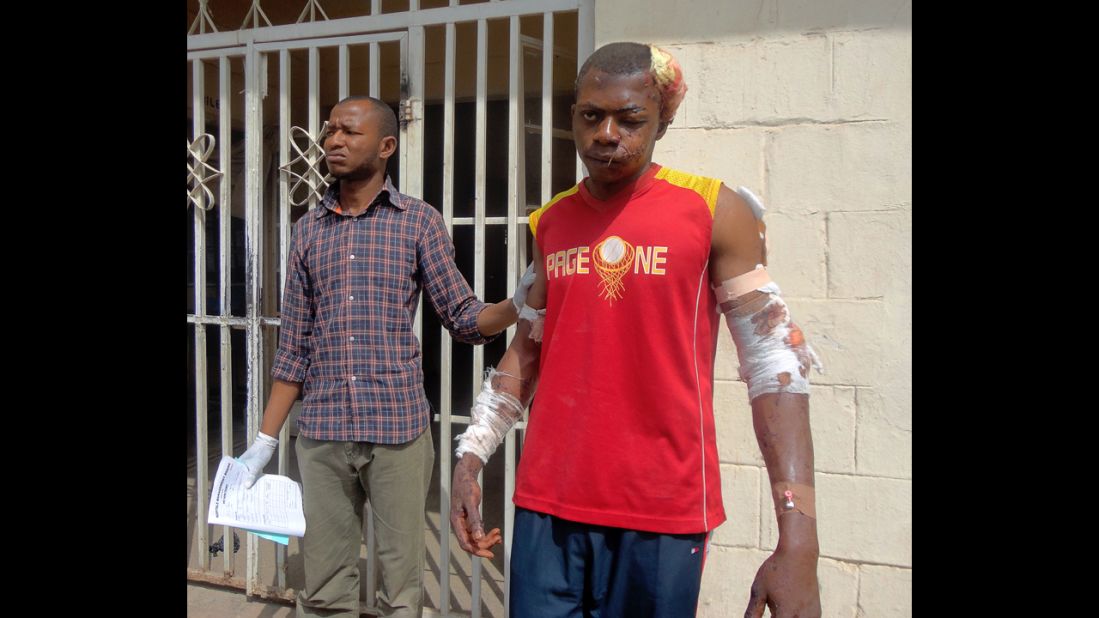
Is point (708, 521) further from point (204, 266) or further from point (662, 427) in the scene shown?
point (204, 266)

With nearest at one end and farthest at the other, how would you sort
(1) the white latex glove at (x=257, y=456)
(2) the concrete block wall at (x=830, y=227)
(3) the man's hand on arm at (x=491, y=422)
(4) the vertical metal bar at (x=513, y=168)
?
(3) the man's hand on arm at (x=491, y=422) < (2) the concrete block wall at (x=830, y=227) < (1) the white latex glove at (x=257, y=456) < (4) the vertical metal bar at (x=513, y=168)

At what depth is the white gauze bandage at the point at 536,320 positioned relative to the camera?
197 cm

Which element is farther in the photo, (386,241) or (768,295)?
(386,241)

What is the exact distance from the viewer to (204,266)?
379 centimetres

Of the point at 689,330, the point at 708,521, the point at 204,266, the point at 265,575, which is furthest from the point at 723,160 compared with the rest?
the point at 265,575

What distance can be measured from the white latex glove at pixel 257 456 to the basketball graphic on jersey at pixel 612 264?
162 centimetres

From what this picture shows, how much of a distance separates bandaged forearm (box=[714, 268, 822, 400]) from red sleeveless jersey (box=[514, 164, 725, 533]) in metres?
0.08

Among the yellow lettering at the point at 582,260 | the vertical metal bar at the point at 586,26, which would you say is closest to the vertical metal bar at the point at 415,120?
the vertical metal bar at the point at 586,26

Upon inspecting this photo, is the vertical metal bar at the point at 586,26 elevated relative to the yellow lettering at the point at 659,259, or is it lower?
elevated

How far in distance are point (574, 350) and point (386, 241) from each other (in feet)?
3.89

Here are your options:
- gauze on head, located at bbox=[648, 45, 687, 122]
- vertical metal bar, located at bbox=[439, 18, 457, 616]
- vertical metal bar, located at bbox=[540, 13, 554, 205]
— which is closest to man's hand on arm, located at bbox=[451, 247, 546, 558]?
gauze on head, located at bbox=[648, 45, 687, 122]

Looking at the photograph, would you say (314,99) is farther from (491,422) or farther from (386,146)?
(491,422)

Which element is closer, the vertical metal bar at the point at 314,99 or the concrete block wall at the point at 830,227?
the concrete block wall at the point at 830,227

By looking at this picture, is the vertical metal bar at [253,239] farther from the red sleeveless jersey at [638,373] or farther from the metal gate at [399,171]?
the red sleeveless jersey at [638,373]
